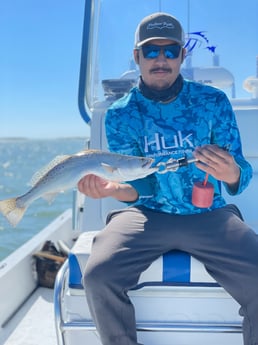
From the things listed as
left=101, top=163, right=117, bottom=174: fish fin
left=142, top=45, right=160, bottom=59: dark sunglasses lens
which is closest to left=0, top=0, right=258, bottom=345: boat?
left=101, top=163, right=117, bottom=174: fish fin

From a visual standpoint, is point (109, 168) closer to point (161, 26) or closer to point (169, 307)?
point (169, 307)

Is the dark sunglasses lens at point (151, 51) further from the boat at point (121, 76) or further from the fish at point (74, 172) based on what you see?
the boat at point (121, 76)

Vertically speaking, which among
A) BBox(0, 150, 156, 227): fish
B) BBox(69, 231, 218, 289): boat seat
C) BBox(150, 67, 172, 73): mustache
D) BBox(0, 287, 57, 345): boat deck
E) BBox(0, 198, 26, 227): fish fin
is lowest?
BBox(0, 287, 57, 345): boat deck

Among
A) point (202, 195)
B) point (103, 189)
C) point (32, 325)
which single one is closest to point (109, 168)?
point (103, 189)

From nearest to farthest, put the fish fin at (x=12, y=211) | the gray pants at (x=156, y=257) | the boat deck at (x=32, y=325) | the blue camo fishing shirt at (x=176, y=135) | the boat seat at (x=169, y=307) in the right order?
the gray pants at (x=156, y=257) < the boat seat at (x=169, y=307) < the fish fin at (x=12, y=211) < the blue camo fishing shirt at (x=176, y=135) < the boat deck at (x=32, y=325)

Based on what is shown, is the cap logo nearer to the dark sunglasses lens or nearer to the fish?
the dark sunglasses lens

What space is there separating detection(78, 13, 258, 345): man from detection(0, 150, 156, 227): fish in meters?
0.17

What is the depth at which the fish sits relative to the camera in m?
1.83

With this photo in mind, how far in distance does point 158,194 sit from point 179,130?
34 cm

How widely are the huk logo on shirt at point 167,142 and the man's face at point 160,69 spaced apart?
0.27 metres

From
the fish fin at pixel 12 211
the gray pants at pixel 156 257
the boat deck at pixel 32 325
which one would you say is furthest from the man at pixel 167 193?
the boat deck at pixel 32 325

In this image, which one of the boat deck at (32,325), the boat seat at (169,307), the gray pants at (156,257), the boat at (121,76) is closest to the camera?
the gray pants at (156,257)

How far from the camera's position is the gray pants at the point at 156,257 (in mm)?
1738

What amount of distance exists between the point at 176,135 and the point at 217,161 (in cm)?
44
